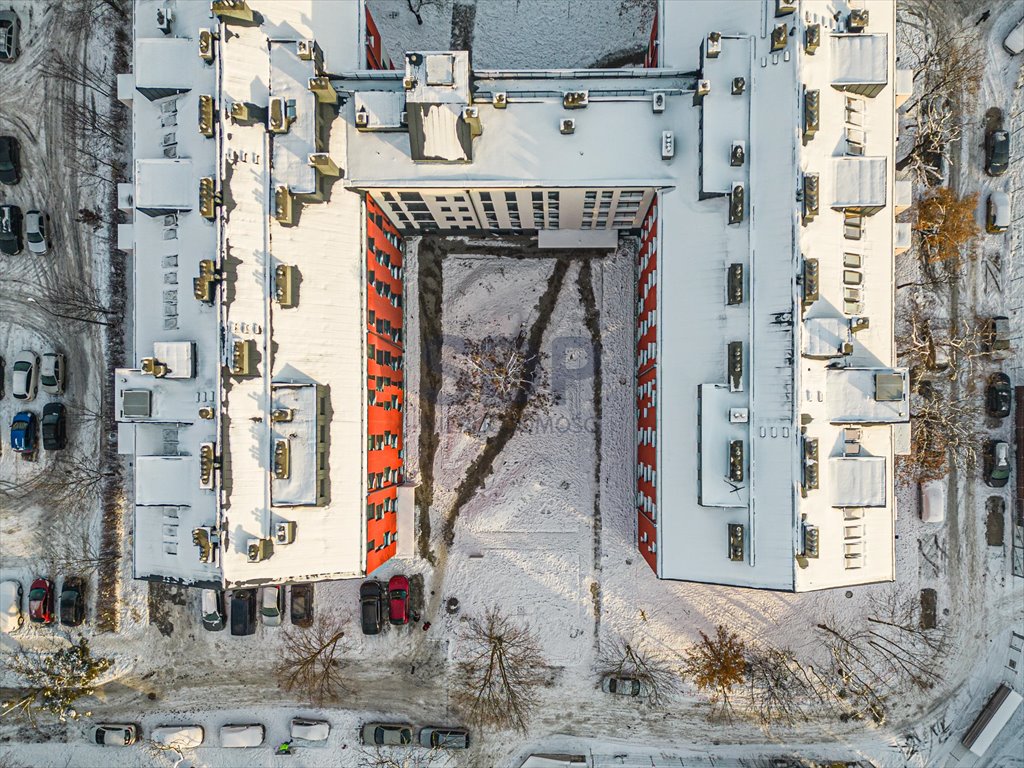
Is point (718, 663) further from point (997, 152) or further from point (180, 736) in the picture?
point (997, 152)

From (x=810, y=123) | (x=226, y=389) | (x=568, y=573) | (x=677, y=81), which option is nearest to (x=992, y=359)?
(x=810, y=123)

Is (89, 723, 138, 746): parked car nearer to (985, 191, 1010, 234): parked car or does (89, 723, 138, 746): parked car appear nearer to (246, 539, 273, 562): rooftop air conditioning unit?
(246, 539, 273, 562): rooftop air conditioning unit

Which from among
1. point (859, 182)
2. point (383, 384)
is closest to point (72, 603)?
point (383, 384)

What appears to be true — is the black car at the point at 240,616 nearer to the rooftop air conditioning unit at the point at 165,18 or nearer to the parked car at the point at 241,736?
the parked car at the point at 241,736

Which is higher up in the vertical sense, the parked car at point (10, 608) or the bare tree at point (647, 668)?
the parked car at point (10, 608)

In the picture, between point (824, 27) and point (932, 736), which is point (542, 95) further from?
point (932, 736)

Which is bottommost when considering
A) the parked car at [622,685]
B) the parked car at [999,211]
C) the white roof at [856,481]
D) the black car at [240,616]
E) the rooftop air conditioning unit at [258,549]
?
the parked car at [622,685]

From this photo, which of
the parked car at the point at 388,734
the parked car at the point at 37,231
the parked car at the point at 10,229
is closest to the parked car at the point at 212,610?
the parked car at the point at 388,734

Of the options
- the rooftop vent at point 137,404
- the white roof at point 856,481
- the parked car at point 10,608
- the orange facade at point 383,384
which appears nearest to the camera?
the white roof at point 856,481
